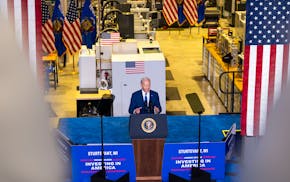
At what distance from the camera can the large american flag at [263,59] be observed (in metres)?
6.92

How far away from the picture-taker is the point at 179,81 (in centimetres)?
1742

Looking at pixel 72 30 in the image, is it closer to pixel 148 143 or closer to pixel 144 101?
pixel 144 101

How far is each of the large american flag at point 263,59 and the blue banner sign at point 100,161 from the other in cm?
144

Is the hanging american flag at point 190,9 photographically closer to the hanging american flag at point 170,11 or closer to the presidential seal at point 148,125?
the hanging american flag at point 170,11

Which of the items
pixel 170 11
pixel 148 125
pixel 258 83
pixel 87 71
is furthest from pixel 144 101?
pixel 170 11

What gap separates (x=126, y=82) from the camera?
12570mm

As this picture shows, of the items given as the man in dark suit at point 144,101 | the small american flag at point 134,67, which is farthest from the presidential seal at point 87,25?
the man in dark suit at point 144,101

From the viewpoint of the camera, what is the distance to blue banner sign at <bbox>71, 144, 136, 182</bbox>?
7.50 m

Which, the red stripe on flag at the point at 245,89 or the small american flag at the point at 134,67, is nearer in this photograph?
the red stripe on flag at the point at 245,89

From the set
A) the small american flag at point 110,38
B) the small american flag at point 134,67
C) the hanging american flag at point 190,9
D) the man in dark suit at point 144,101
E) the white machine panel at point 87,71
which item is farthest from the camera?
the hanging american flag at point 190,9

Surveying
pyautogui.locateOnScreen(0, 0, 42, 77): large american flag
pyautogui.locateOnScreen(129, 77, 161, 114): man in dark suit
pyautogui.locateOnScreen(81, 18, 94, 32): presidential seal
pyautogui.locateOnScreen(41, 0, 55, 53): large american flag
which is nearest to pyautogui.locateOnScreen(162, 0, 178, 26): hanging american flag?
pyautogui.locateOnScreen(81, 18, 94, 32): presidential seal

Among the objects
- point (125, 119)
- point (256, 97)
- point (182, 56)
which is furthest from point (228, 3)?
point (256, 97)

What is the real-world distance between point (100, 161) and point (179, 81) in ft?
33.0

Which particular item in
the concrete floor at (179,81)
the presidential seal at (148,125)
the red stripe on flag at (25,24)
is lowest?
the concrete floor at (179,81)
